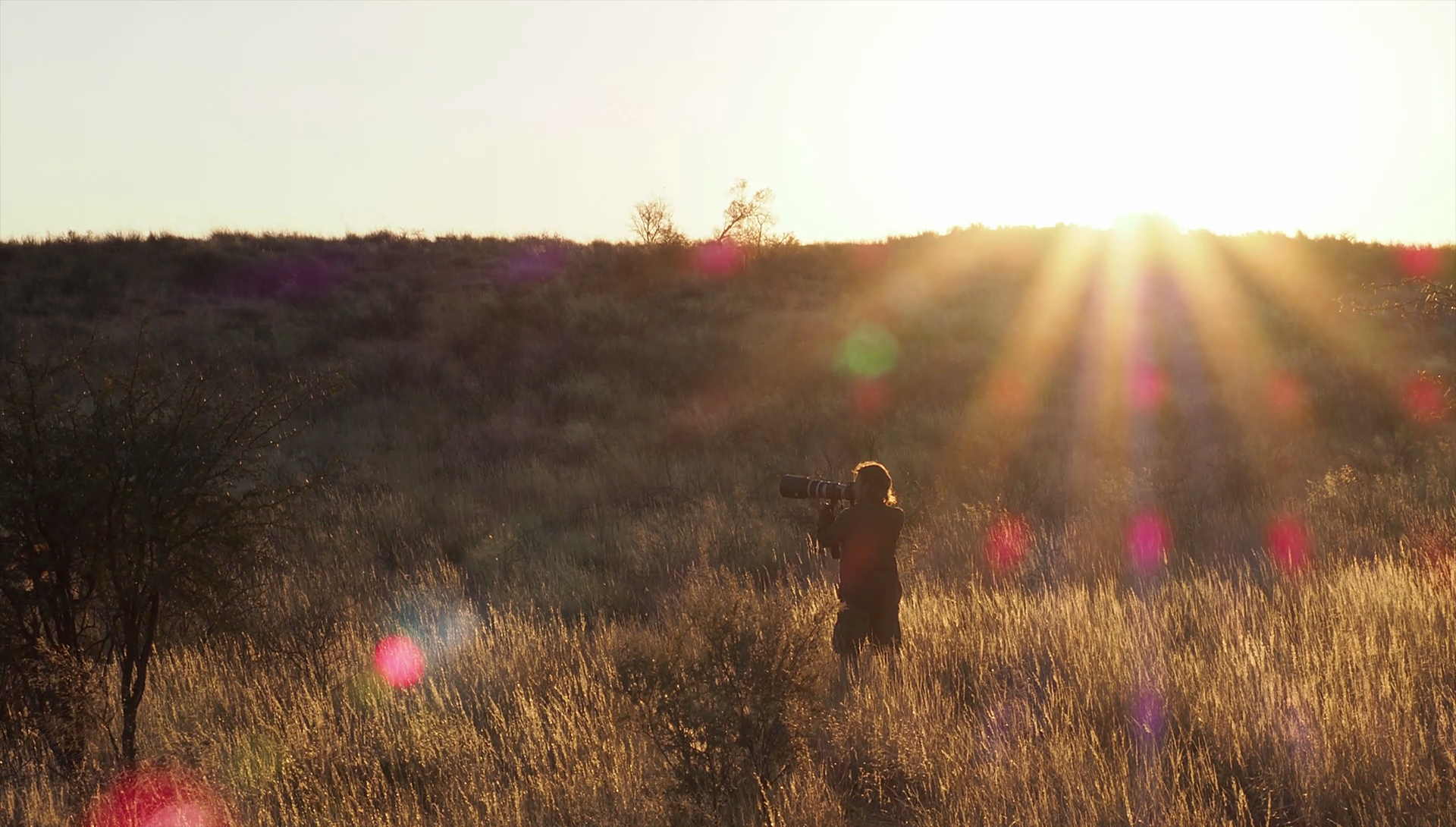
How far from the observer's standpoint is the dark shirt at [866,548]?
5703mm

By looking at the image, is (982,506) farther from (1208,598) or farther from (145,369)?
(145,369)

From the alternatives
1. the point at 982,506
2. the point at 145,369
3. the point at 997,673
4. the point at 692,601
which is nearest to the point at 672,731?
the point at 692,601

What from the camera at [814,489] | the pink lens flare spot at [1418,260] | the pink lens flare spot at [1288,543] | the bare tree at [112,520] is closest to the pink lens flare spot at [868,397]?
the pink lens flare spot at [1288,543]

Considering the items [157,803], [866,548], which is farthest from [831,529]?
[157,803]

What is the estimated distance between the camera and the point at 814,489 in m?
5.89

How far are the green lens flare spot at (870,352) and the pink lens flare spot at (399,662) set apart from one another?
15.1m

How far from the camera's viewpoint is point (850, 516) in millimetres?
5762

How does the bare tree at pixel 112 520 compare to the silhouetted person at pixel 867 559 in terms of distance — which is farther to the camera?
the silhouetted person at pixel 867 559

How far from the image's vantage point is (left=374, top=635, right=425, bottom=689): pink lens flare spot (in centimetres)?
666

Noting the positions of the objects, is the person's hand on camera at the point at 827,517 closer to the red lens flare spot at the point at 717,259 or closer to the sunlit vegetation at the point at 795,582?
the sunlit vegetation at the point at 795,582

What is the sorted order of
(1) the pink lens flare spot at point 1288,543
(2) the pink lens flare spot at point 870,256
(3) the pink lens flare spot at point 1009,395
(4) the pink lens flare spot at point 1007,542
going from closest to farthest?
(1) the pink lens flare spot at point 1288,543 < (4) the pink lens flare spot at point 1007,542 < (3) the pink lens flare spot at point 1009,395 < (2) the pink lens flare spot at point 870,256

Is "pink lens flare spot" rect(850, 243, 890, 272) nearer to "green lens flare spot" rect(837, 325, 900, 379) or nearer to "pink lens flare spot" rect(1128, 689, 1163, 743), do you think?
"green lens flare spot" rect(837, 325, 900, 379)

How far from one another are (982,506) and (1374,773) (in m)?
7.76

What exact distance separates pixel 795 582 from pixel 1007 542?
2.76m
